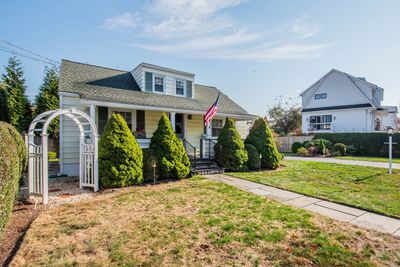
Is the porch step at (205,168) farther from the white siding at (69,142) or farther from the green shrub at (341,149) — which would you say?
the green shrub at (341,149)

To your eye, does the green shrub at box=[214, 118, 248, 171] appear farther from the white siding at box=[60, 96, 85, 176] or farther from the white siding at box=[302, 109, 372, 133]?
the white siding at box=[302, 109, 372, 133]

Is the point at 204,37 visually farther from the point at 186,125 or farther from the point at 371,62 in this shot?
the point at 371,62

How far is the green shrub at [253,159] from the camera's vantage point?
10516 mm

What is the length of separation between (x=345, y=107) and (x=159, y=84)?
2064 cm

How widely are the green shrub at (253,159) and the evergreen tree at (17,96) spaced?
16.0 meters

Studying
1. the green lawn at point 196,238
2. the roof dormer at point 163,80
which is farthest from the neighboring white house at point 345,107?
the green lawn at point 196,238

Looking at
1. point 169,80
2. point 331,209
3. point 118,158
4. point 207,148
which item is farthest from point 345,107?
point 118,158

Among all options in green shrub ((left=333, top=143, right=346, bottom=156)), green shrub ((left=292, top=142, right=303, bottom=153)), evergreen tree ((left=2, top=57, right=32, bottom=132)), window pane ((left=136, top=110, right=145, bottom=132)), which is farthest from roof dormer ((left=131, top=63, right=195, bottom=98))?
green shrub ((left=333, top=143, right=346, bottom=156))

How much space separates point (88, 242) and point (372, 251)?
4.64m

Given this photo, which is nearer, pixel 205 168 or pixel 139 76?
pixel 205 168

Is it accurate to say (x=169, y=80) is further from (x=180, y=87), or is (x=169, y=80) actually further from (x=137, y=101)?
(x=137, y=101)

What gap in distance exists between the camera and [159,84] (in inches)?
506

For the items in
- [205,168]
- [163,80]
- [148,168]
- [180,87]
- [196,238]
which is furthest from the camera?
[180,87]

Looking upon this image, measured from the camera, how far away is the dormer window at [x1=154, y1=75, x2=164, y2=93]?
12688 millimetres
